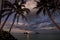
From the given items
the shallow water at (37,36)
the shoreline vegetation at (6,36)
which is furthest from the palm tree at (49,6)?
the shoreline vegetation at (6,36)

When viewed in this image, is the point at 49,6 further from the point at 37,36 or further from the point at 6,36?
the point at 6,36

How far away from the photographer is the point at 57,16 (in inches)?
104

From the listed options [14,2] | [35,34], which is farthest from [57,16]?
[14,2]

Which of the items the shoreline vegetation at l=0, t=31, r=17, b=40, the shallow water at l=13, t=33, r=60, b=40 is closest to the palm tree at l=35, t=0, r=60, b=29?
the shallow water at l=13, t=33, r=60, b=40

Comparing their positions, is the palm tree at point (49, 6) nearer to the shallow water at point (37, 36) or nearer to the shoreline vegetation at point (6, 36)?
the shallow water at point (37, 36)

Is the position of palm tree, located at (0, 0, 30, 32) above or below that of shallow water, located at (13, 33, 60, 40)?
above

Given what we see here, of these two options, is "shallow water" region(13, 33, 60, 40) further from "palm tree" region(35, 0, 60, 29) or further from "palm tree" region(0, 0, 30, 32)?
"palm tree" region(0, 0, 30, 32)

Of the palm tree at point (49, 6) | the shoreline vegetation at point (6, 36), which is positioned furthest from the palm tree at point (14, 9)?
the palm tree at point (49, 6)

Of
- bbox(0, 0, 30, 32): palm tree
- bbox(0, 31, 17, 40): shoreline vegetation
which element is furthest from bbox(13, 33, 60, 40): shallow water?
bbox(0, 0, 30, 32): palm tree

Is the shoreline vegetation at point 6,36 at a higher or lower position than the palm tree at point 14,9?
lower

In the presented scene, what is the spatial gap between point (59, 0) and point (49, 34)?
574 mm

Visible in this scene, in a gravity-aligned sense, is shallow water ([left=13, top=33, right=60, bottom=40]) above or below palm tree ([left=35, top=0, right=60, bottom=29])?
below

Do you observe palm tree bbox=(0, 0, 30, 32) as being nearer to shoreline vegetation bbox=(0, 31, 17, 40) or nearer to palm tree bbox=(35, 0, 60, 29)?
shoreline vegetation bbox=(0, 31, 17, 40)

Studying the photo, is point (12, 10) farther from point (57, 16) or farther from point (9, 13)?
point (57, 16)
